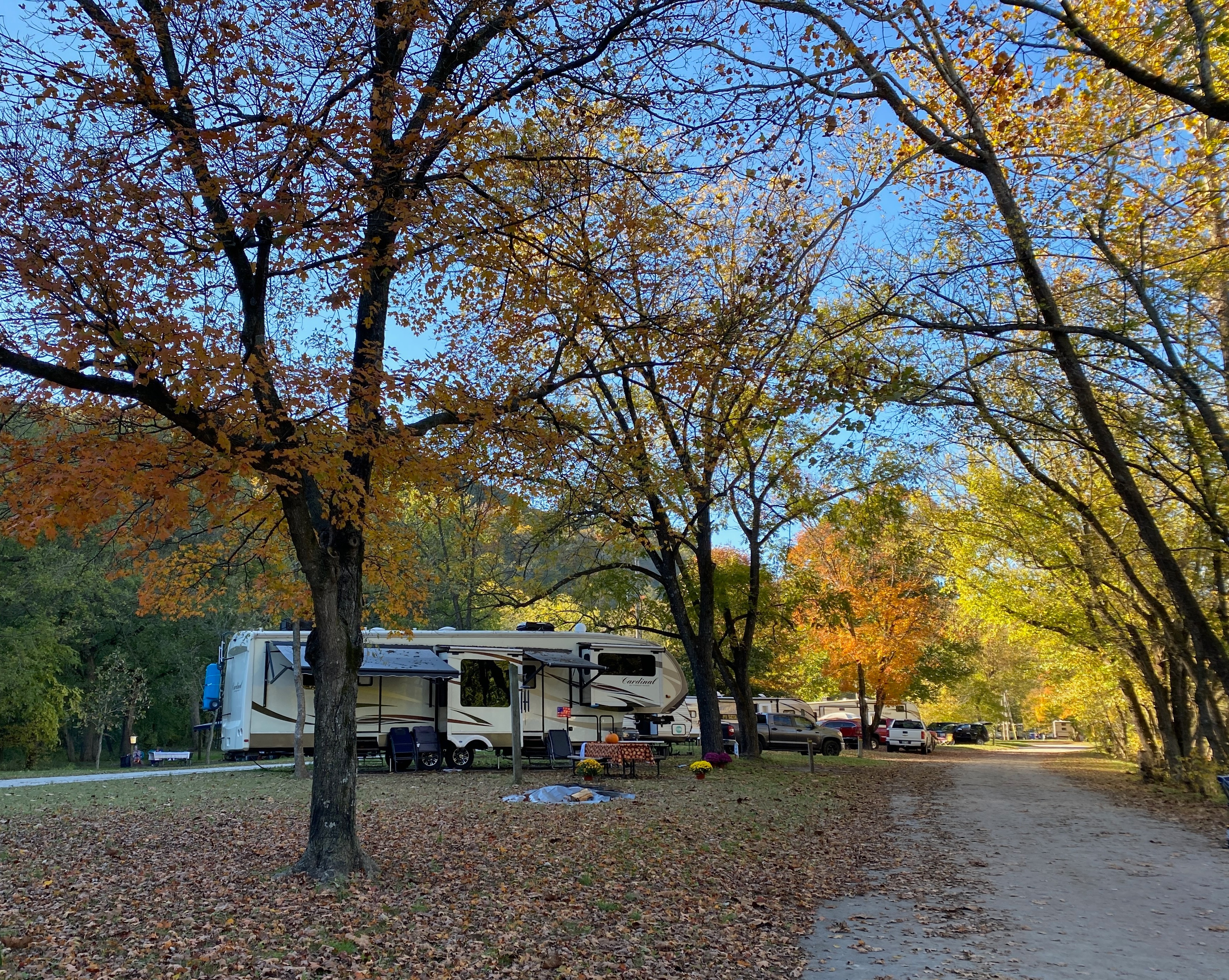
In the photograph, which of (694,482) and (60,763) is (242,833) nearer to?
(694,482)

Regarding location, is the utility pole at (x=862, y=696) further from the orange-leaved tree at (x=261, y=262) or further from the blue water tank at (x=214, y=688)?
the orange-leaved tree at (x=261, y=262)

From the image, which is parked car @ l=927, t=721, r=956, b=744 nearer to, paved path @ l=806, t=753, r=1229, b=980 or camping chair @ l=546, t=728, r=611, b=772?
camping chair @ l=546, t=728, r=611, b=772

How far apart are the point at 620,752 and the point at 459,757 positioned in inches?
217

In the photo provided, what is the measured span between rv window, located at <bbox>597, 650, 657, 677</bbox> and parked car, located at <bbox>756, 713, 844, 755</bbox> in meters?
9.76

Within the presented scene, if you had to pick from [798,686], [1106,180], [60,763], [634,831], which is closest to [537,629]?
[634,831]

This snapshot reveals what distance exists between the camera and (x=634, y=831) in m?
10.4

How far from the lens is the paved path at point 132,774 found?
1658 cm

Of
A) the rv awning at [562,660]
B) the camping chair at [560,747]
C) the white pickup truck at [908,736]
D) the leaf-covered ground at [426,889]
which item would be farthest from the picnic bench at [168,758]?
the white pickup truck at [908,736]

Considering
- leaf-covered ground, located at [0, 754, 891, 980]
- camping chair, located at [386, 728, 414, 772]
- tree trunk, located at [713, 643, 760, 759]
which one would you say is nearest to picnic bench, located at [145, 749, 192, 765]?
camping chair, located at [386, 728, 414, 772]

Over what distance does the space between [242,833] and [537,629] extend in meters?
13.5

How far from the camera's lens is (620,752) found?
1716cm

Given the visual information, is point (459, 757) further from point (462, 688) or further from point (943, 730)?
point (943, 730)

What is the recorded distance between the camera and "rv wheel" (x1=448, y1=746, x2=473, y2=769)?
68.6ft

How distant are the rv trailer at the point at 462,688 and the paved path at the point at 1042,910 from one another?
10.3m
